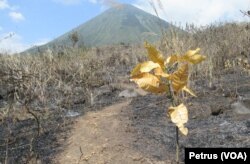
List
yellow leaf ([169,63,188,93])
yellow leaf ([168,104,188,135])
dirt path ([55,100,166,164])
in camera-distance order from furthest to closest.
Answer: dirt path ([55,100,166,164]) → yellow leaf ([169,63,188,93]) → yellow leaf ([168,104,188,135])

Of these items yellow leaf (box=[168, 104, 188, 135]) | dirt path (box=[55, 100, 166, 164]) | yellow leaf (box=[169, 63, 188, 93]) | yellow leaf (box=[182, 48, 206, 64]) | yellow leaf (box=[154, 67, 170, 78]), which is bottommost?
dirt path (box=[55, 100, 166, 164])

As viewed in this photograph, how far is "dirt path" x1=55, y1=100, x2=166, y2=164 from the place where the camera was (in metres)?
3.61

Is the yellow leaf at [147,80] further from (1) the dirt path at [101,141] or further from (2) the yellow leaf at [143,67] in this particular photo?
(1) the dirt path at [101,141]

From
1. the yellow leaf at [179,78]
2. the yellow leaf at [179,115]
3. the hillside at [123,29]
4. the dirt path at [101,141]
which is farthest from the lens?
the hillside at [123,29]

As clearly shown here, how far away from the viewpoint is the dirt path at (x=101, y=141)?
3.61 metres

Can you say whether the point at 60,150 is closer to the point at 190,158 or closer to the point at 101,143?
the point at 101,143

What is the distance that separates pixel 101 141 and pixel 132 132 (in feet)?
1.02

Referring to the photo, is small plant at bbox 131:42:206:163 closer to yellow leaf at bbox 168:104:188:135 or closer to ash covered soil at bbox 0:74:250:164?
yellow leaf at bbox 168:104:188:135

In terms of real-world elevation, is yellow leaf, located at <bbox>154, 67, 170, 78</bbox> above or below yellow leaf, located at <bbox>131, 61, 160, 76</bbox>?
below

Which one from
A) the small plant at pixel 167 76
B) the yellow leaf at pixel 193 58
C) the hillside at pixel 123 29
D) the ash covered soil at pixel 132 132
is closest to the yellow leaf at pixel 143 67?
the small plant at pixel 167 76

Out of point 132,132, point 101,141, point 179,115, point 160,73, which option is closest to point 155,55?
point 160,73

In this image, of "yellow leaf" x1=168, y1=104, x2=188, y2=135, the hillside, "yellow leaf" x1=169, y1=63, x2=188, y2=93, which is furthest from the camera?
the hillside

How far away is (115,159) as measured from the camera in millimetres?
3559

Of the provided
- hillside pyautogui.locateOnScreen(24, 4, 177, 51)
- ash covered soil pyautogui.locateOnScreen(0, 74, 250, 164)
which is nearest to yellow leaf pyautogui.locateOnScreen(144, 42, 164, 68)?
hillside pyautogui.locateOnScreen(24, 4, 177, 51)
